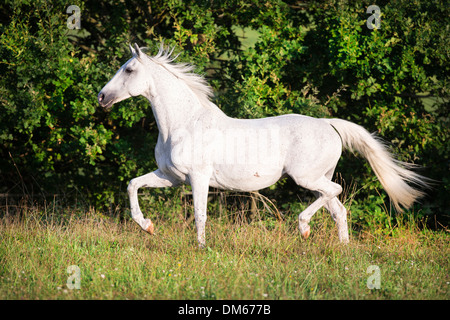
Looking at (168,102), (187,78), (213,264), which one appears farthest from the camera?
(187,78)

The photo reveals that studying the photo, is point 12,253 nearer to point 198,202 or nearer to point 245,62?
point 198,202

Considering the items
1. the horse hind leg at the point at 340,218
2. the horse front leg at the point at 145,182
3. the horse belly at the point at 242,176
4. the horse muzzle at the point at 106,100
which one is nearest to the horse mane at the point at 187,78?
the horse muzzle at the point at 106,100

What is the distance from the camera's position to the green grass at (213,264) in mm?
3881

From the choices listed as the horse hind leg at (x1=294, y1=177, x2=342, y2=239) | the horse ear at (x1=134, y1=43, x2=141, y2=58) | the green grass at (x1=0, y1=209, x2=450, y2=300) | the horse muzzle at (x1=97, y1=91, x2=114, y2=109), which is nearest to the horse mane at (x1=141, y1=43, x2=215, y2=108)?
the horse ear at (x1=134, y1=43, x2=141, y2=58)

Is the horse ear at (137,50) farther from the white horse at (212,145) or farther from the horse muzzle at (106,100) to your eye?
the horse muzzle at (106,100)

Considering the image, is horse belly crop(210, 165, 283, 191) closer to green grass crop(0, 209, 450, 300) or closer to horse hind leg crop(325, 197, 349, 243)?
green grass crop(0, 209, 450, 300)

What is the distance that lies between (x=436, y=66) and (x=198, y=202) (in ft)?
14.6

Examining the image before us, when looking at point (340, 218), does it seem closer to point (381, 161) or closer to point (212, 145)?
point (381, 161)

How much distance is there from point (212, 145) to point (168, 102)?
2.28ft

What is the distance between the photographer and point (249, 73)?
707 centimetres

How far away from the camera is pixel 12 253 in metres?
4.77

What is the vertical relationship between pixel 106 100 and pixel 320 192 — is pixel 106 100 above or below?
above

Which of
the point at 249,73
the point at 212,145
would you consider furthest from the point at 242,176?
the point at 249,73

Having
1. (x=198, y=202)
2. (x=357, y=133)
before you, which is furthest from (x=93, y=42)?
(x=357, y=133)
